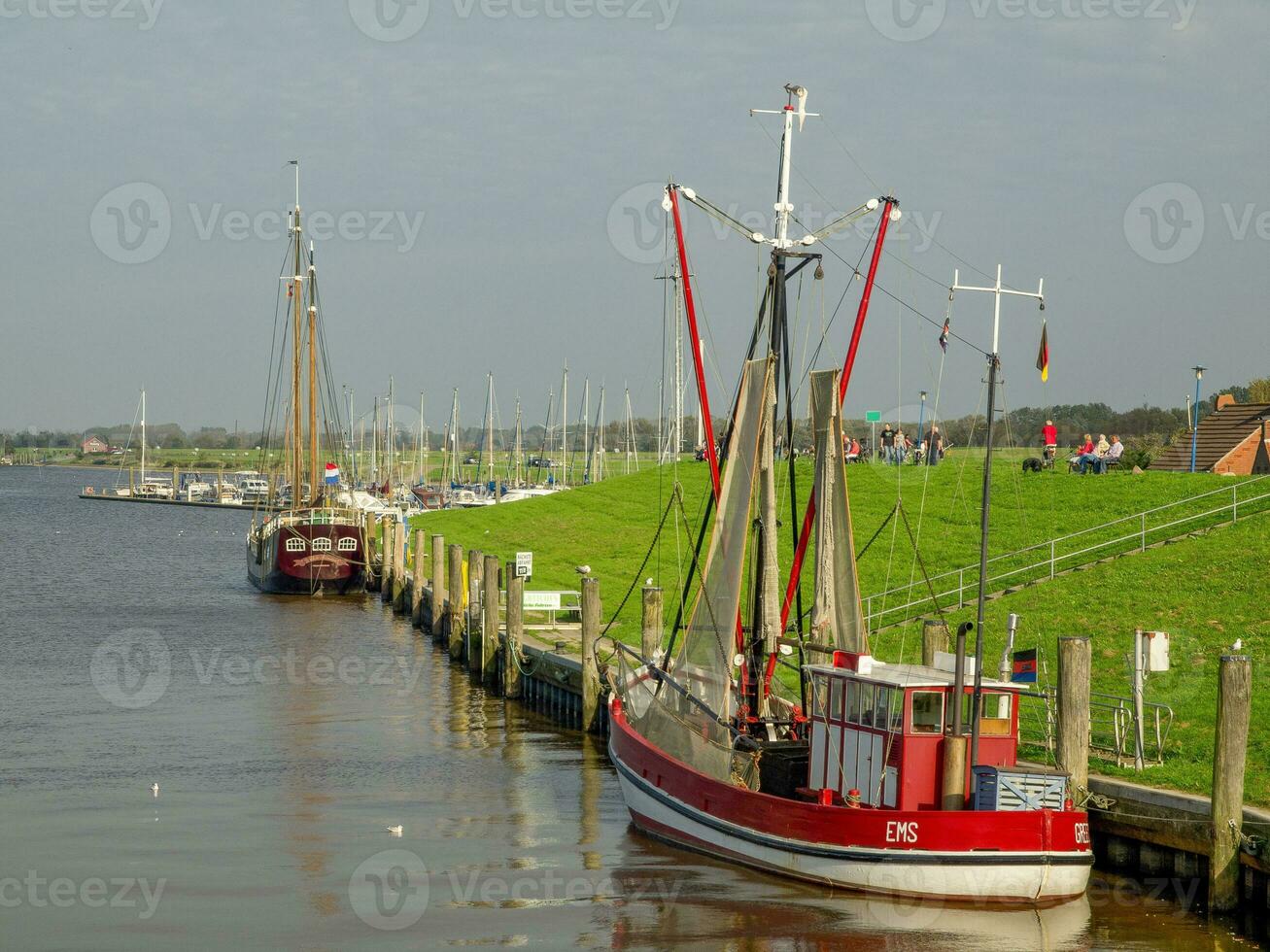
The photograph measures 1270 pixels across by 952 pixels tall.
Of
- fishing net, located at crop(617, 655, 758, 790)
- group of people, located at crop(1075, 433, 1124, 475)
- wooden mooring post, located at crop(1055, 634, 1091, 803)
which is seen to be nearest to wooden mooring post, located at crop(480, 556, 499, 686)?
fishing net, located at crop(617, 655, 758, 790)

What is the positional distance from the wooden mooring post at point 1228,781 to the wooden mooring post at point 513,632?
2165 centimetres

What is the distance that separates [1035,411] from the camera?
95.3 metres

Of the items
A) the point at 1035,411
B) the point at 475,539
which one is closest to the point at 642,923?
the point at 475,539

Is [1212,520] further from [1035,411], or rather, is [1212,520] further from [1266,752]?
[1035,411]

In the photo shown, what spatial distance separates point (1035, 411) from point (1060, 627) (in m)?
64.9

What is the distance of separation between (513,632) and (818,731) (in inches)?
678

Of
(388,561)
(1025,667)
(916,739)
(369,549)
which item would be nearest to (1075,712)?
(1025,667)

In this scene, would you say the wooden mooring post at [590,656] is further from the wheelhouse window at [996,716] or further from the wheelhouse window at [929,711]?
the wheelhouse window at [996,716]

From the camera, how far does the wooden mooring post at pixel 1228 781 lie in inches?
745

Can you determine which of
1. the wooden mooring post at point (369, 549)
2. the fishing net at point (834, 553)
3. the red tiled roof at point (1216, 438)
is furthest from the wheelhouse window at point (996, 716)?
the wooden mooring post at point (369, 549)

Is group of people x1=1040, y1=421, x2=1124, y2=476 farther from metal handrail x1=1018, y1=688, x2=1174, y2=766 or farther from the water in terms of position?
metal handrail x1=1018, y1=688, x2=1174, y2=766

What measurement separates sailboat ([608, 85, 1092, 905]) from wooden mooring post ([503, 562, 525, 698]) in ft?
25.9

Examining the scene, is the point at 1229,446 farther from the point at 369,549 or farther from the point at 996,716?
the point at 369,549

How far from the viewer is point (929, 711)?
69.9ft
